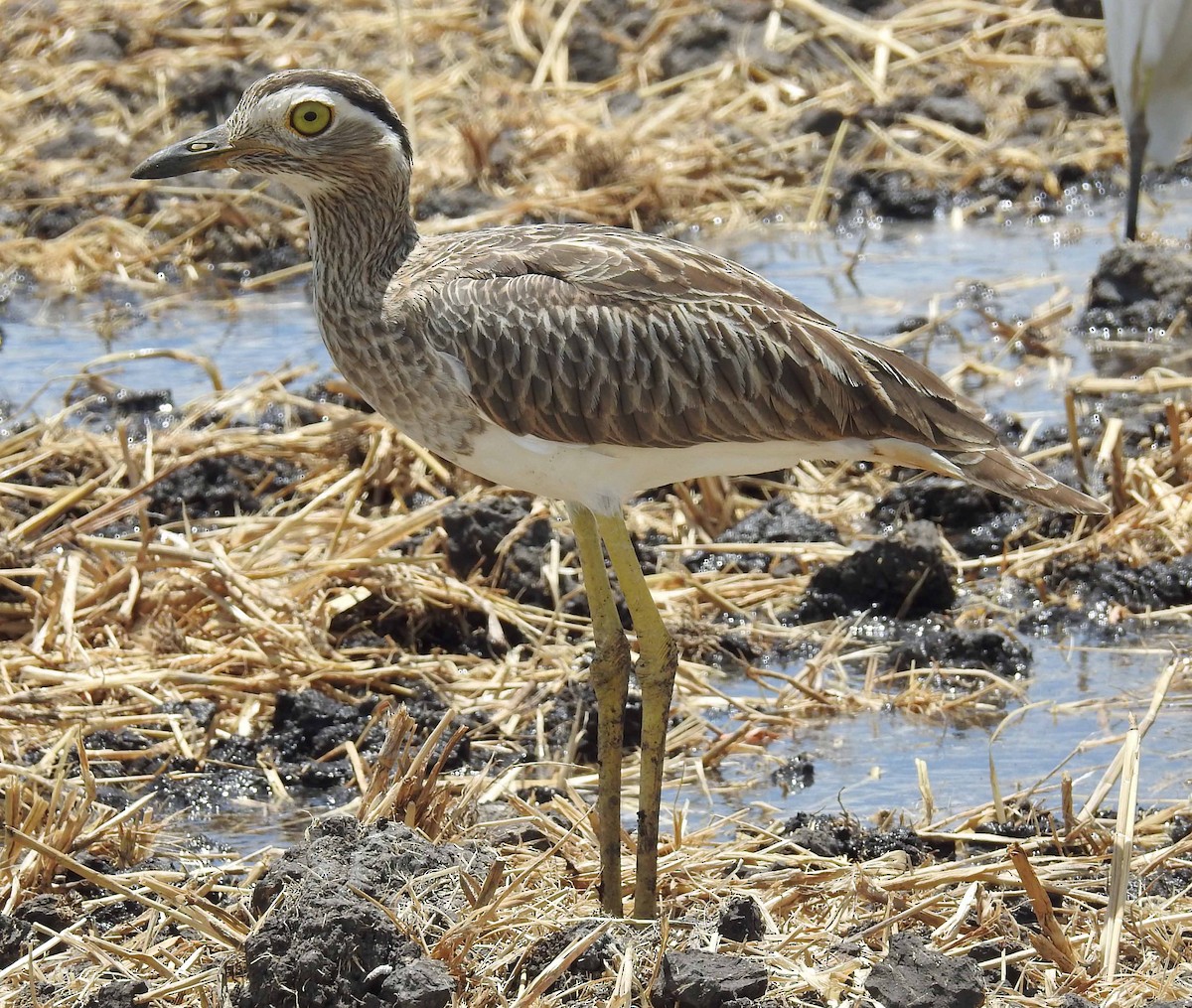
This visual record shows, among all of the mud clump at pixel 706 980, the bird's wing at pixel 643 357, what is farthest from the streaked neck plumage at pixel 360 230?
the mud clump at pixel 706 980

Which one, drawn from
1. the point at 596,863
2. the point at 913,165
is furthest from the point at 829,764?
the point at 913,165

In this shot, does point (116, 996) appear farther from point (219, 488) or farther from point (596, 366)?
point (219, 488)

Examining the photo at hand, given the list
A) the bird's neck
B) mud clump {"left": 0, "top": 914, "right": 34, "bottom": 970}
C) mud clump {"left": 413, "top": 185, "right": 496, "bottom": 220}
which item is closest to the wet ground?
mud clump {"left": 0, "top": 914, "right": 34, "bottom": 970}

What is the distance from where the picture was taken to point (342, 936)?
4266mm

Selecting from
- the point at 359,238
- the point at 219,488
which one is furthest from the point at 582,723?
the point at 219,488

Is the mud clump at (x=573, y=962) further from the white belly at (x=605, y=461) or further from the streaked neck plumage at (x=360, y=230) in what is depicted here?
the streaked neck plumage at (x=360, y=230)

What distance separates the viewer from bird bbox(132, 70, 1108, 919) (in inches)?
201

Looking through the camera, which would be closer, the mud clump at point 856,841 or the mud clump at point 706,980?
the mud clump at point 706,980

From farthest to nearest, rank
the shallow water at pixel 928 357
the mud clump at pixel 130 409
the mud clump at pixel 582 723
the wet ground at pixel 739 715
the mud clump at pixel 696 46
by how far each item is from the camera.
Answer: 1. the mud clump at pixel 696 46
2. the mud clump at pixel 130 409
3. the mud clump at pixel 582 723
4. the shallow water at pixel 928 357
5. the wet ground at pixel 739 715

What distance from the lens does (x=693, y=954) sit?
4387mm

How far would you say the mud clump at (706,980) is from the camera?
4258 mm

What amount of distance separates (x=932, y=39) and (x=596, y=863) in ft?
32.0

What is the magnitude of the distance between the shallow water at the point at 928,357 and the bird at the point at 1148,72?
0.67m

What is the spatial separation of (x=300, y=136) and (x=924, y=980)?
2.82m
